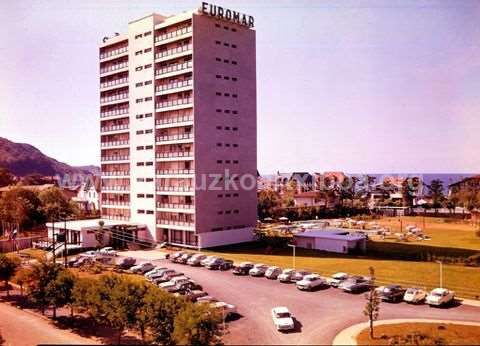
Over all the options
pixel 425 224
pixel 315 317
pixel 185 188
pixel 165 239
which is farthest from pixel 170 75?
pixel 425 224

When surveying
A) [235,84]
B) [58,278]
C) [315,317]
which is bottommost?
[315,317]

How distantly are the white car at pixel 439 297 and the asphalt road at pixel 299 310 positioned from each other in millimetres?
716

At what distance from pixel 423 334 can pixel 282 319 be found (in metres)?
11.7

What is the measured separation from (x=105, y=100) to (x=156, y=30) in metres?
22.2

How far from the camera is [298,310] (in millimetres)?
45125

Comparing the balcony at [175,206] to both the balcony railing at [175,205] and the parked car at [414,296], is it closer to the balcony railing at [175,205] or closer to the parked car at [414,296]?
the balcony railing at [175,205]

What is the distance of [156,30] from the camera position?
295ft

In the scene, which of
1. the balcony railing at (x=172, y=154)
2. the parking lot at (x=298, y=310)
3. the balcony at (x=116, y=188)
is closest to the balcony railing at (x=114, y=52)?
the balcony railing at (x=172, y=154)

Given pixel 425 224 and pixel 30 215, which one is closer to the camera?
pixel 30 215

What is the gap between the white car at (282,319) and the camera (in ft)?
130

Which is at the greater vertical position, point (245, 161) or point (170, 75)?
point (170, 75)

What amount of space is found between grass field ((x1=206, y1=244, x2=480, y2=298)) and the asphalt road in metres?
7.63

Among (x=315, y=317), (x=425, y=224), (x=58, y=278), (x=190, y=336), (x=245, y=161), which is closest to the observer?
(x=190, y=336)

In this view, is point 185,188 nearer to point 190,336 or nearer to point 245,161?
point 245,161
